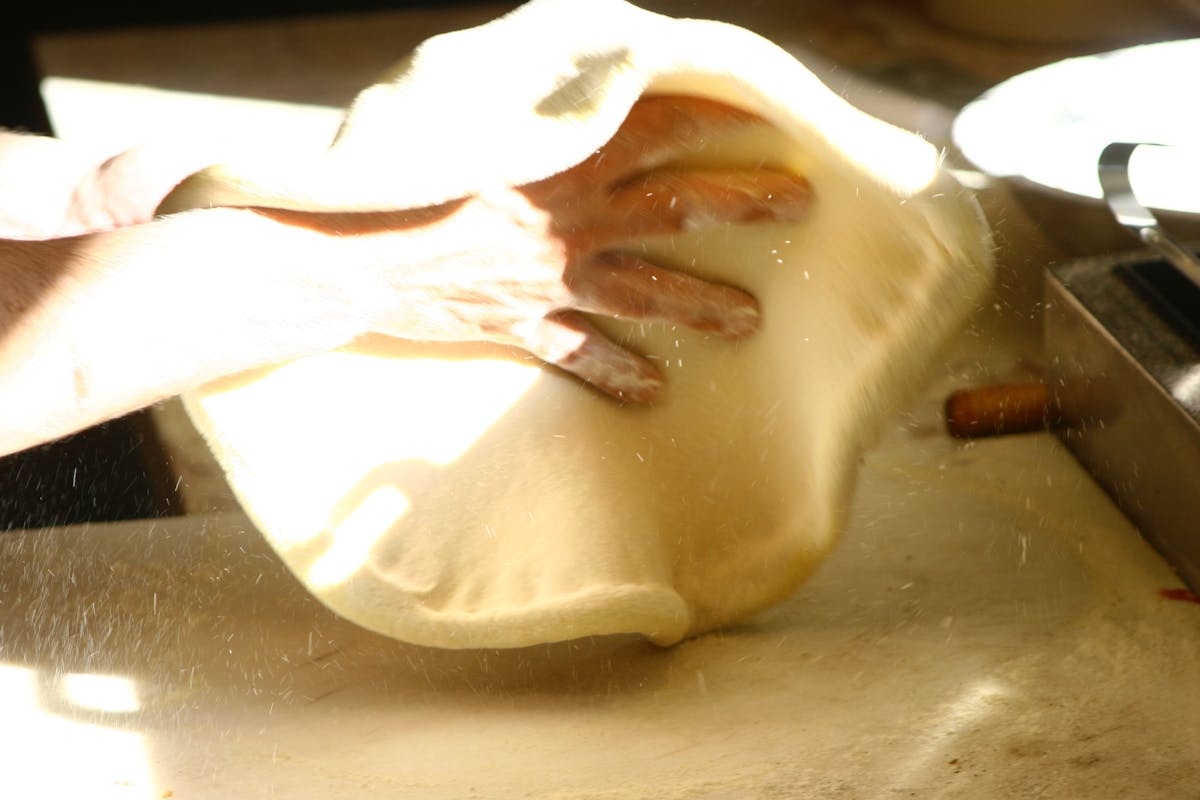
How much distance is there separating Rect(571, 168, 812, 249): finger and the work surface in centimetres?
9

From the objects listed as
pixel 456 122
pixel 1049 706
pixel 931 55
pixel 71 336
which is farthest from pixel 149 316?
pixel 931 55

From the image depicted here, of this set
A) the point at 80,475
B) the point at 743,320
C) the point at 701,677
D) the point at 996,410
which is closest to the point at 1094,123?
the point at 996,410

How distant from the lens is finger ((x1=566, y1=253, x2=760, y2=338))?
0.51 metres

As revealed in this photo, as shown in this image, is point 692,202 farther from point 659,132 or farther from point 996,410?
point 996,410

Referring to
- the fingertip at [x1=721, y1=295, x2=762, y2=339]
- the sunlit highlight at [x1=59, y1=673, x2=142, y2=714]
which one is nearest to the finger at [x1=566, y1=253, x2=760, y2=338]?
the fingertip at [x1=721, y1=295, x2=762, y2=339]

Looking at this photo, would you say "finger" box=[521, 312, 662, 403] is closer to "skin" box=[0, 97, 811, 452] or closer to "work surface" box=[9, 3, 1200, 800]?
"skin" box=[0, 97, 811, 452]

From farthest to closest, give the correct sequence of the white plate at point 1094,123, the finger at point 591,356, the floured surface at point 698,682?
1. the white plate at point 1094,123
2. the finger at point 591,356
3. the floured surface at point 698,682

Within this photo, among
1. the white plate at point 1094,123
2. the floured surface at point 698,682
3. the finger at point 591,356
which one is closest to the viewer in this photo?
the floured surface at point 698,682

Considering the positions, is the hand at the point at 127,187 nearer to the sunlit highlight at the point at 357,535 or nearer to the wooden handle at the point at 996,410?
the sunlit highlight at the point at 357,535

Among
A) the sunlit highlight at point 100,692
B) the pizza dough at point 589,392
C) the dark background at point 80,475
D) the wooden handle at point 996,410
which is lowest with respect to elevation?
the dark background at point 80,475

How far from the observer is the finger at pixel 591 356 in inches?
21.0

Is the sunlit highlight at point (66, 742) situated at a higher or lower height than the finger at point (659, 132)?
lower

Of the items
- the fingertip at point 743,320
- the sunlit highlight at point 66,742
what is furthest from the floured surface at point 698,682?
the fingertip at point 743,320

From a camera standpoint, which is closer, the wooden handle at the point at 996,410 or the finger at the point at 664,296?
Result: the finger at the point at 664,296
